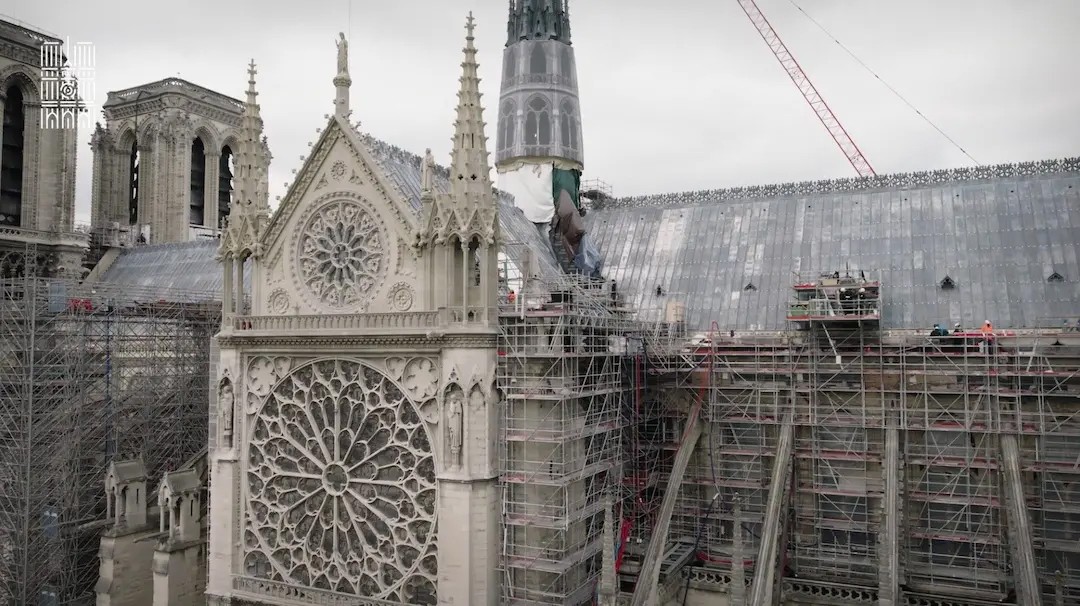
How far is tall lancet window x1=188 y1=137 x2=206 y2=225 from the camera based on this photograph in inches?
2203

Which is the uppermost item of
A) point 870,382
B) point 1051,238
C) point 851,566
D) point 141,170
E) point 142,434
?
point 141,170

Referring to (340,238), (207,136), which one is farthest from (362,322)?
(207,136)

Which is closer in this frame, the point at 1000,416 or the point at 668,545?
the point at 1000,416

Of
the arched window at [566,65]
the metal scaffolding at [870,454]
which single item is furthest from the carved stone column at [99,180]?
the metal scaffolding at [870,454]

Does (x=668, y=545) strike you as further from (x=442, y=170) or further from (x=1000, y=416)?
(x=442, y=170)

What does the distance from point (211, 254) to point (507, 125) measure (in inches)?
771

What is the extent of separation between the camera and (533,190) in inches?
1318

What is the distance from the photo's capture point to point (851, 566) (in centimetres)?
2486

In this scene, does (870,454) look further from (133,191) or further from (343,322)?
(133,191)

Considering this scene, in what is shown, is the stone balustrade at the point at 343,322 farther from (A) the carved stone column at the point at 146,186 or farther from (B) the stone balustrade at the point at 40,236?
(A) the carved stone column at the point at 146,186

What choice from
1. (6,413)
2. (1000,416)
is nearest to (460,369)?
(1000,416)

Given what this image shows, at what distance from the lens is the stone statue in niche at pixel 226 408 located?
26250mm

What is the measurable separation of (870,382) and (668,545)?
7833mm

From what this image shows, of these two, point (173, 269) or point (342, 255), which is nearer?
point (342, 255)
